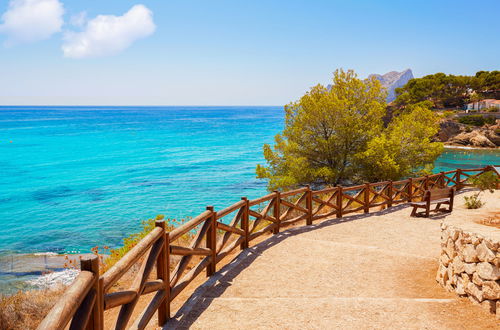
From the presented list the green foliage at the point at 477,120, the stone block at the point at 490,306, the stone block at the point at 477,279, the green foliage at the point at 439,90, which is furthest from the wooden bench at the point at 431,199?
the green foliage at the point at 439,90

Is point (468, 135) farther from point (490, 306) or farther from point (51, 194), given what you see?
point (490, 306)

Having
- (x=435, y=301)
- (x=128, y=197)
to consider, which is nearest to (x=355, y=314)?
(x=435, y=301)

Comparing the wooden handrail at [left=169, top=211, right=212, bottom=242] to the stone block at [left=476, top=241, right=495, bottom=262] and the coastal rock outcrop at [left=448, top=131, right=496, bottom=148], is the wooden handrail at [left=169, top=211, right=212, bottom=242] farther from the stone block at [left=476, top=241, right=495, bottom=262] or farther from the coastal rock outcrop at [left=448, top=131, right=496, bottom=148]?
the coastal rock outcrop at [left=448, top=131, right=496, bottom=148]

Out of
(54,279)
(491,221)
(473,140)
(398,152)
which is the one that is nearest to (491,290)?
(491,221)

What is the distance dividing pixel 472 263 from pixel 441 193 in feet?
30.3

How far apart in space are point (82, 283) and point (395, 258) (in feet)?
25.0

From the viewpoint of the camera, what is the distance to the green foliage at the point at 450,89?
77500mm

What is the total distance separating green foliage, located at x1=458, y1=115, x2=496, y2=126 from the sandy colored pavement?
205 feet

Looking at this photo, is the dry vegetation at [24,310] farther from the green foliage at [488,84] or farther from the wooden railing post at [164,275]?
the green foliage at [488,84]

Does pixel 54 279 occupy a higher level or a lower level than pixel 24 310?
lower

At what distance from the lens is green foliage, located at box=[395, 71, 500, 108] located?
7750 cm

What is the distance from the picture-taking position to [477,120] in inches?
2493

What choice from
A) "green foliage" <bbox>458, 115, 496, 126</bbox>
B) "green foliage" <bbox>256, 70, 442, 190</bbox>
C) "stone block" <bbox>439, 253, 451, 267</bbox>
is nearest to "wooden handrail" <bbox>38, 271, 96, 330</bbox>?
"stone block" <bbox>439, 253, 451, 267</bbox>

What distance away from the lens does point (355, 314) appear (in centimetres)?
538
